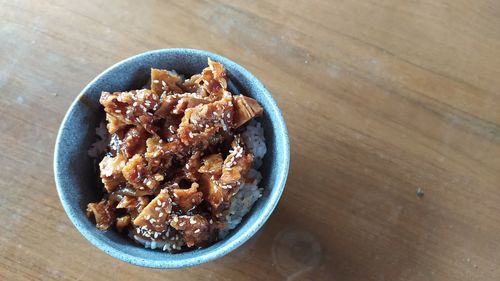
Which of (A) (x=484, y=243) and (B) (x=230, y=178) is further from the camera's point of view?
(A) (x=484, y=243)

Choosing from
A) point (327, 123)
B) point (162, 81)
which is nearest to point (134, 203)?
point (162, 81)

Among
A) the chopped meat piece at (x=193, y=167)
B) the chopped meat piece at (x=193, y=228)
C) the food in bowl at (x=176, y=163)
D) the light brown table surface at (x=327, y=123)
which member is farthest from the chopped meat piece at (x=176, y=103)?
the light brown table surface at (x=327, y=123)

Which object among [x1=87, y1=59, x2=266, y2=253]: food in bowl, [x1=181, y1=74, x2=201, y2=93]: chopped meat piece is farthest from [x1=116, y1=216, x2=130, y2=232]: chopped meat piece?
[x1=181, y1=74, x2=201, y2=93]: chopped meat piece

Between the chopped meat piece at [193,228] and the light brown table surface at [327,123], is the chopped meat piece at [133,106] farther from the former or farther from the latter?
the light brown table surface at [327,123]

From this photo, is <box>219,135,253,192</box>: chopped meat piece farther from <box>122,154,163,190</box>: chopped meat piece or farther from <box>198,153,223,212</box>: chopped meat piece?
<box>122,154,163,190</box>: chopped meat piece

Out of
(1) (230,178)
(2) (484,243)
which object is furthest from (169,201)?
(2) (484,243)

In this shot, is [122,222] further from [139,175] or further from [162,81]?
[162,81]

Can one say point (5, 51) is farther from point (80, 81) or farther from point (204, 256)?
point (204, 256)
